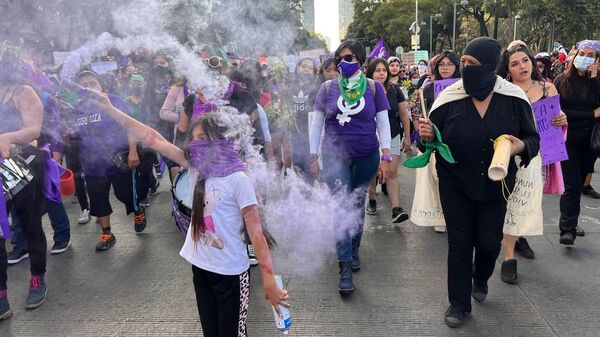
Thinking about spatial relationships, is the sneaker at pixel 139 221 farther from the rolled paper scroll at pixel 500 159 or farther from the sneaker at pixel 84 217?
the rolled paper scroll at pixel 500 159

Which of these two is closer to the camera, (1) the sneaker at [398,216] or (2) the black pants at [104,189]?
(2) the black pants at [104,189]

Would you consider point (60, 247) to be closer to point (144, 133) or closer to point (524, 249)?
point (144, 133)

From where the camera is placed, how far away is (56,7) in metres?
4.63

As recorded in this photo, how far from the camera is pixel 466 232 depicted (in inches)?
127

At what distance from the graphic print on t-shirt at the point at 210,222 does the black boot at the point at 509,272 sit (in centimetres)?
262

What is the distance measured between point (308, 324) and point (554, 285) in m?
2.04

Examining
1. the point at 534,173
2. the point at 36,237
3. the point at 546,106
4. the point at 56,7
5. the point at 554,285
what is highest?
the point at 56,7

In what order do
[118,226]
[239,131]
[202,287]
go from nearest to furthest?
[202,287] → [239,131] → [118,226]

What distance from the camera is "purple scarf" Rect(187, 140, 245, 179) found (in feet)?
7.77

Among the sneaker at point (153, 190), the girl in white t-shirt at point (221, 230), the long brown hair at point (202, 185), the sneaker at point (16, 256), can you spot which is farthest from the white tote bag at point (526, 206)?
the sneaker at point (153, 190)

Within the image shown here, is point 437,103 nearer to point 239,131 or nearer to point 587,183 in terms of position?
point 239,131

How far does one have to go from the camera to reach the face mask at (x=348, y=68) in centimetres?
383

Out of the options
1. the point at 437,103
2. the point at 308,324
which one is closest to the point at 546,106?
the point at 437,103

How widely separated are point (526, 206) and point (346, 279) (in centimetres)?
154
